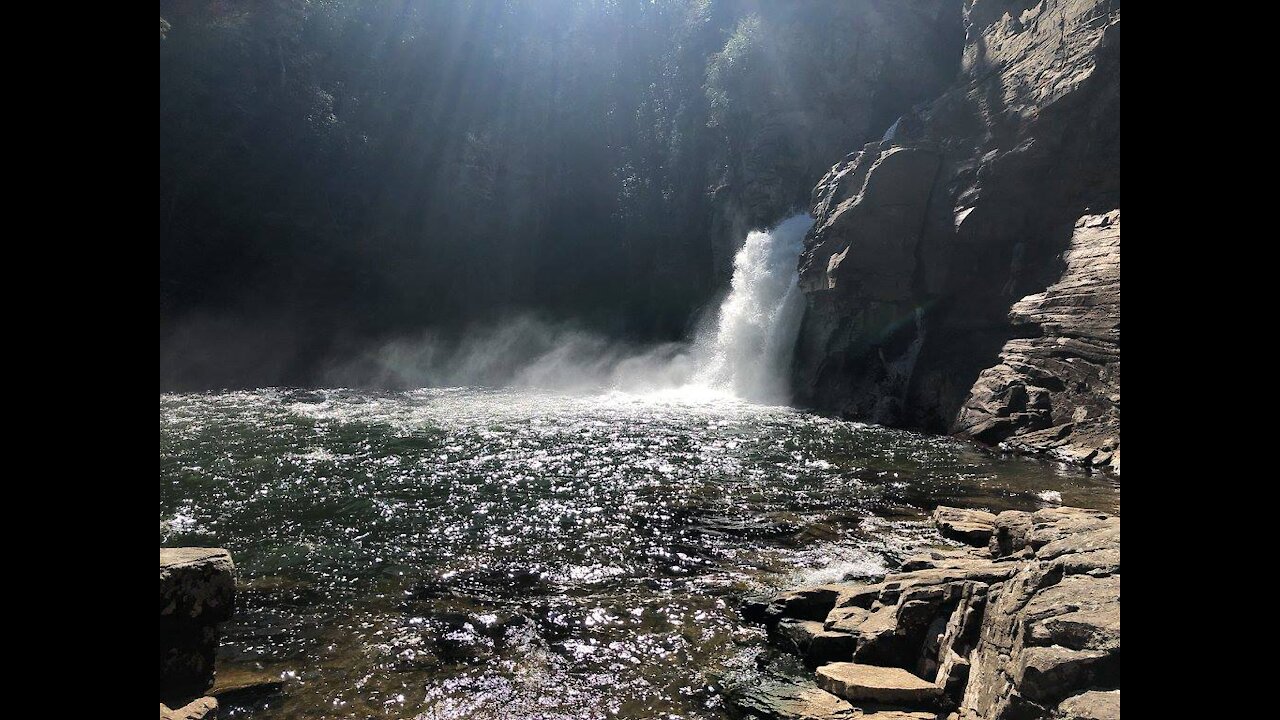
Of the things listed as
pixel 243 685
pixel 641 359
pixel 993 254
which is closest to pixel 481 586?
pixel 243 685

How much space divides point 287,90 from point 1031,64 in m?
44.7

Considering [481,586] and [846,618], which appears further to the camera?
[481,586]

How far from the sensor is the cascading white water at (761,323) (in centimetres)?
3091

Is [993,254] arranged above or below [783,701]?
above

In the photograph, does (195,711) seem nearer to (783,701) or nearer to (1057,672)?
(783,701)

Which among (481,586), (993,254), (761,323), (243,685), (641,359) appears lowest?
(243,685)

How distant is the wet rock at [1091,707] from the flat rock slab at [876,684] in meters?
1.76

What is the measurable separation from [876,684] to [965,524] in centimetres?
544

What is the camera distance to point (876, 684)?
5645 mm

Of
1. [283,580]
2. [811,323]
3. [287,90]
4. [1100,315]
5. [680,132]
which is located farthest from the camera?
[680,132]

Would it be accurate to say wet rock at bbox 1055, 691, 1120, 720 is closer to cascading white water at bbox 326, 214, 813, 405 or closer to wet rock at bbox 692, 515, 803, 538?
wet rock at bbox 692, 515, 803, 538
